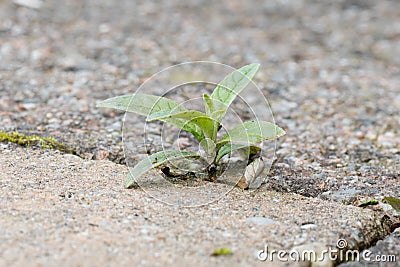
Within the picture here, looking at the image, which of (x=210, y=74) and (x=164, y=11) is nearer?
(x=210, y=74)

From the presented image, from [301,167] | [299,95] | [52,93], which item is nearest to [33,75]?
[52,93]

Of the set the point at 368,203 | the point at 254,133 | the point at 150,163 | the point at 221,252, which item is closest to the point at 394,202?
the point at 368,203

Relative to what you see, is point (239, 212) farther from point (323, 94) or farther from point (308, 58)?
point (308, 58)

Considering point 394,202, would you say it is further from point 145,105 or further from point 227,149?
point 145,105

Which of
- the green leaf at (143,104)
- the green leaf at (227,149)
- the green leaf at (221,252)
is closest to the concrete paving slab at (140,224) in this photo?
the green leaf at (221,252)

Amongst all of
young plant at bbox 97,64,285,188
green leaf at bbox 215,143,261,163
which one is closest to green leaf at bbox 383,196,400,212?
young plant at bbox 97,64,285,188

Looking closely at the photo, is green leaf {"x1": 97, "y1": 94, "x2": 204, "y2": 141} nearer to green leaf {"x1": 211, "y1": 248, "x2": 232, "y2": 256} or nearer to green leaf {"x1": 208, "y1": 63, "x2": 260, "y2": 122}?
green leaf {"x1": 208, "y1": 63, "x2": 260, "y2": 122}
